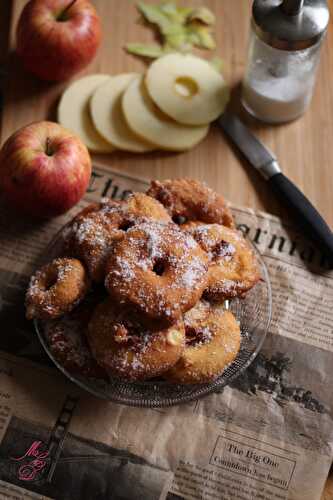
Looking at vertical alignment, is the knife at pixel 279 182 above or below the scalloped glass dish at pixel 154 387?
above

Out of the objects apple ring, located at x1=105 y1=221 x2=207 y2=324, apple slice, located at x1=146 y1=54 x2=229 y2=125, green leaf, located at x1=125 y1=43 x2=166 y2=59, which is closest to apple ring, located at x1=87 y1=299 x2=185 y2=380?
apple ring, located at x1=105 y1=221 x2=207 y2=324

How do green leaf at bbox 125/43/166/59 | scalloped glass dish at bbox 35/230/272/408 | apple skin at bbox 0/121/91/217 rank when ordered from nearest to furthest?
1. scalloped glass dish at bbox 35/230/272/408
2. apple skin at bbox 0/121/91/217
3. green leaf at bbox 125/43/166/59

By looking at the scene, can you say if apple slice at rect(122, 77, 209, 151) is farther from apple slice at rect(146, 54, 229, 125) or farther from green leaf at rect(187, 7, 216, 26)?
green leaf at rect(187, 7, 216, 26)

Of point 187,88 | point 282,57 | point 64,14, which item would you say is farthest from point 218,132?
point 64,14

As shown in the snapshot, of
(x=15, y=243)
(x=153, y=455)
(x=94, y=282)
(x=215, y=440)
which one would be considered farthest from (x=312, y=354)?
(x=15, y=243)

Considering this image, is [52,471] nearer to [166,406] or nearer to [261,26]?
[166,406]

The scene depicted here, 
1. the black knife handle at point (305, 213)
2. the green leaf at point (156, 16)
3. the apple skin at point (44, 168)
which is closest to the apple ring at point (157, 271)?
the apple skin at point (44, 168)

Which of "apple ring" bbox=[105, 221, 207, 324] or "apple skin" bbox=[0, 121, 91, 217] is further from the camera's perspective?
"apple skin" bbox=[0, 121, 91, 217]

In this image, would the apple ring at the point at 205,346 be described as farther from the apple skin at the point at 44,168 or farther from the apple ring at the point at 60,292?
the apple skin at the point at 44,168
